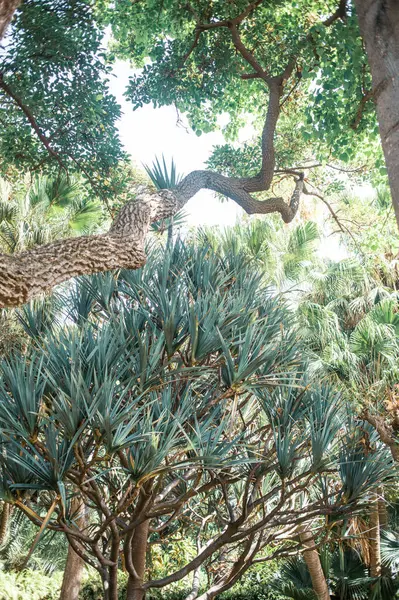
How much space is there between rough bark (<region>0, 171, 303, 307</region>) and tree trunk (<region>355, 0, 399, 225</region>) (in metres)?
1.49

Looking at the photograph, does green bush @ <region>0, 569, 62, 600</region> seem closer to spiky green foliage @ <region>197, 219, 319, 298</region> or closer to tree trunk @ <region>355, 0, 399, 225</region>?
spiky green foliage @ <region>197, 219, 319, 298</region>

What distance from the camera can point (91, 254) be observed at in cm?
271

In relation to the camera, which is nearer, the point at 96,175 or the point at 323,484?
the point at 323,484

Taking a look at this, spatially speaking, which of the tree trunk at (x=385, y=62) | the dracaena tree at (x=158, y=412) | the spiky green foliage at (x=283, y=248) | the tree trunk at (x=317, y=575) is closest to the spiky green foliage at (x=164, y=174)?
the dracaena tree at (x=158, y=412)

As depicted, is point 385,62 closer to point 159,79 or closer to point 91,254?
point 91,254

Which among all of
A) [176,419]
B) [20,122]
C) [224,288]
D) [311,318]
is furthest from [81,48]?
[311,318]

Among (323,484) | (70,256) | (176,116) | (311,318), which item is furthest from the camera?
(311,318)

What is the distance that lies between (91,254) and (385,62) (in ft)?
5.19

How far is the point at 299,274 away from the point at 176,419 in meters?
6.02

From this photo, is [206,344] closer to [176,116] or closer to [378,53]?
[378,53]

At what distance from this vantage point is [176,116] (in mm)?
5719

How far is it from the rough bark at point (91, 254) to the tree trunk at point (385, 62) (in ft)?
4.88

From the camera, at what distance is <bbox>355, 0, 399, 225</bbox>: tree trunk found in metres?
1.55

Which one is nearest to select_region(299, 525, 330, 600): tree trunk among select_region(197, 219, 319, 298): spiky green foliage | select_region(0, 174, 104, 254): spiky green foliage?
select_region(197, 219, 319, 298): spiky green foliage
